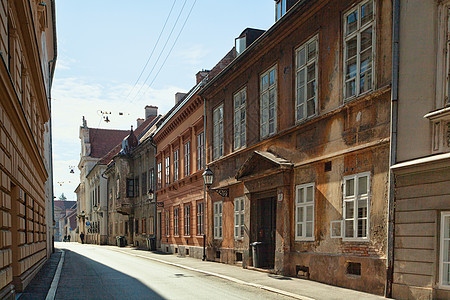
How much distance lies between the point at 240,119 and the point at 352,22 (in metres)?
7.87

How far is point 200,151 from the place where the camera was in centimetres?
2467

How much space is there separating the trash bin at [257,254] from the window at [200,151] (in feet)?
26.6

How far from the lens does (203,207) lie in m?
23.3

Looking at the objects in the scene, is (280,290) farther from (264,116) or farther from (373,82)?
(264,116)

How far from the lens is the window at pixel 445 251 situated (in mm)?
8516

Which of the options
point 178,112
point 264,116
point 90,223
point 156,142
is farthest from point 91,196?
→ point 264,116

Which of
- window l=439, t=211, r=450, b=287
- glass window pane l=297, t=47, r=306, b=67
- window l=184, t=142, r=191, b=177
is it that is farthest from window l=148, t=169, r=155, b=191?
window l=439, t=211, r=450, b=287

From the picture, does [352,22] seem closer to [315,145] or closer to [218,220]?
[315,145]

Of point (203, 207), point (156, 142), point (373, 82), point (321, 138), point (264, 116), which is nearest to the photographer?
point (373, 82)

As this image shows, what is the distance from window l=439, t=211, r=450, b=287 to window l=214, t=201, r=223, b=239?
1293 cm

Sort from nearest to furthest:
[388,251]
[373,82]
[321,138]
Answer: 1. [388,251]
2. [373,82]
3. [321,138]

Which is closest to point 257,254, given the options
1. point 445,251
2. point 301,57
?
point 301,57

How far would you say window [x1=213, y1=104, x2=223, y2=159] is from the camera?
2123 centimetres

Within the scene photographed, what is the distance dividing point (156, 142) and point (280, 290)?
24.3m
